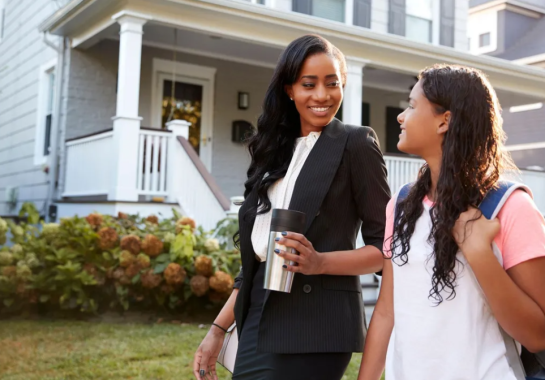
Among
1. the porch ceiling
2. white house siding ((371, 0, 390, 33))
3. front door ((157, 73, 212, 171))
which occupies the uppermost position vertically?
white house siding ((371, 0, 390, 33))

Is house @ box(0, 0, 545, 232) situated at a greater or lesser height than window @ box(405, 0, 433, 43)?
lesser

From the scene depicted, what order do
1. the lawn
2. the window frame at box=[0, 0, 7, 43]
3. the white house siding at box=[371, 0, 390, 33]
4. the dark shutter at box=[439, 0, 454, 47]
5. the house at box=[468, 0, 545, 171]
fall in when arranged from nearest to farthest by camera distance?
the lawn < the white house siding at box=[371, 0, 390, 33] < the dark shutter at box=[439, 0, 454, 47] < the window frame at box=[0, 0, 7, 43] < the house at box=[468, 0, 545, 171]

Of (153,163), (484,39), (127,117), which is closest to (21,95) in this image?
(127,117)

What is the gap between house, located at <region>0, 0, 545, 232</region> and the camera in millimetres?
8508

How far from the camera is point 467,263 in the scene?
1.49m

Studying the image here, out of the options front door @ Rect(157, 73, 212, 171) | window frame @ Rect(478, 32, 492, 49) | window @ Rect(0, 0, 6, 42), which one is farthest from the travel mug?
window frame @ Rect(478, 32, 492, 49)

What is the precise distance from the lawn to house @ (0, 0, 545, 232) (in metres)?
2.49

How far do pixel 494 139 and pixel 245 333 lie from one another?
923 millimetres

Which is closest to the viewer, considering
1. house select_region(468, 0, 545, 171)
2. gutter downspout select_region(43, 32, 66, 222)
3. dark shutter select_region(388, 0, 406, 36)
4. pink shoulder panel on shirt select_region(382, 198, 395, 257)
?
pink shoulder panel on shirt select_region(382, 198, 395, 257)

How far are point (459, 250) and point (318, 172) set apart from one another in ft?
1.79

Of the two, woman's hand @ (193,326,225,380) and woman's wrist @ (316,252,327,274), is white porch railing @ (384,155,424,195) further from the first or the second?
woman's wrist @ (316,252,327,274)

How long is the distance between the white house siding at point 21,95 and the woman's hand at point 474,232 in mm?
10115

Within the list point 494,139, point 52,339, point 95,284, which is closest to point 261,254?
point 494,139

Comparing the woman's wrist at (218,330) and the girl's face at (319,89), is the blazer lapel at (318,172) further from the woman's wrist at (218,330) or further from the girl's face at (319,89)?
the woman's wrist at (218,330)
